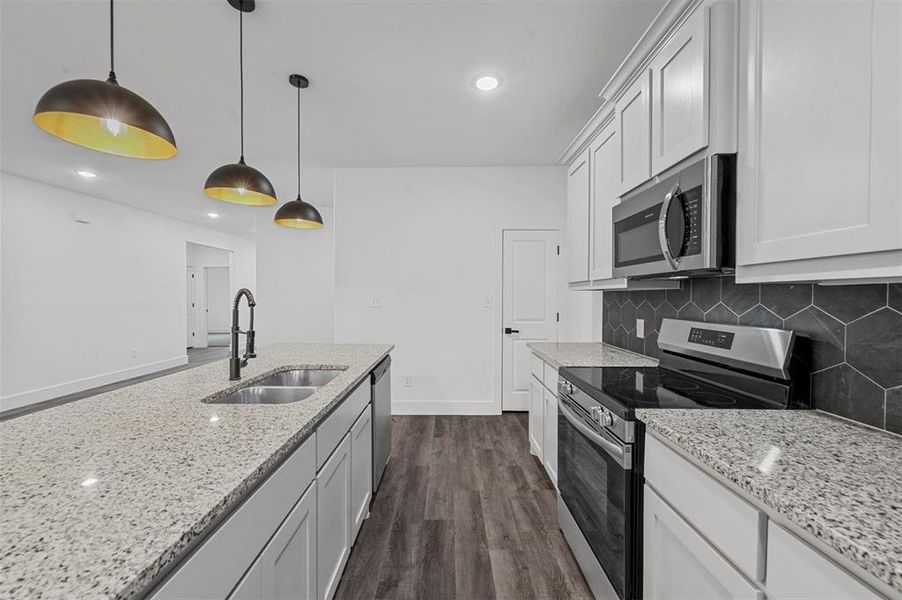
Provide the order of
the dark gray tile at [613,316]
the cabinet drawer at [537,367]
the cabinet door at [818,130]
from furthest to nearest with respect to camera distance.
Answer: the dark gray tile at [613,316] < the cabinet drawer at [537,367] < the cabinet door at [818,130]

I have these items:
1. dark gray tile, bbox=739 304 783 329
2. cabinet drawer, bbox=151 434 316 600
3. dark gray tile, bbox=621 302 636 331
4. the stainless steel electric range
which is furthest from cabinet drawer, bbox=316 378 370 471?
dark gray tile, bbox=621 302 636 331

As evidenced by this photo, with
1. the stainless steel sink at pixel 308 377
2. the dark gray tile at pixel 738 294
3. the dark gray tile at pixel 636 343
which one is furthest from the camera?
the dark gray tile at pixel 636 343

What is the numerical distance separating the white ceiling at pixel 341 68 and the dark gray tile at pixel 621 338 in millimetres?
1689

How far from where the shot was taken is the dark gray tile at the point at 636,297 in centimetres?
246

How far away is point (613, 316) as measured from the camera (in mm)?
2881

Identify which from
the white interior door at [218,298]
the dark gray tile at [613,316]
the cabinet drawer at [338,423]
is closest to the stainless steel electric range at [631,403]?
the dark gray tile at [613,316]

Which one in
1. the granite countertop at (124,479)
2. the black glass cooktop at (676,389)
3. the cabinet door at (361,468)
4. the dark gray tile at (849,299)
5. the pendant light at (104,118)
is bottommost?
the cabinet door at (361,468)

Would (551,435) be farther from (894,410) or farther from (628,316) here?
(894,410)

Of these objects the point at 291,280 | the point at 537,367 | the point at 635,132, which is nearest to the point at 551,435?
the point at 537,367

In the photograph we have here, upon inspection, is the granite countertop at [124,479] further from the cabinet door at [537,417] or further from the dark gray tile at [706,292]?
the dark gray tile at [706,292]

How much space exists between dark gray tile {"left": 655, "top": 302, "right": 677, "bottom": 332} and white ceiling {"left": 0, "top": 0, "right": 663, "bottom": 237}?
150 cm

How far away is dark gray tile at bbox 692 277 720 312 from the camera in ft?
5.64

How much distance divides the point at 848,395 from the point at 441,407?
3.34 metres

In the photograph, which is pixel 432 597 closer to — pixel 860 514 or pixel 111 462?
pixel 111 462
